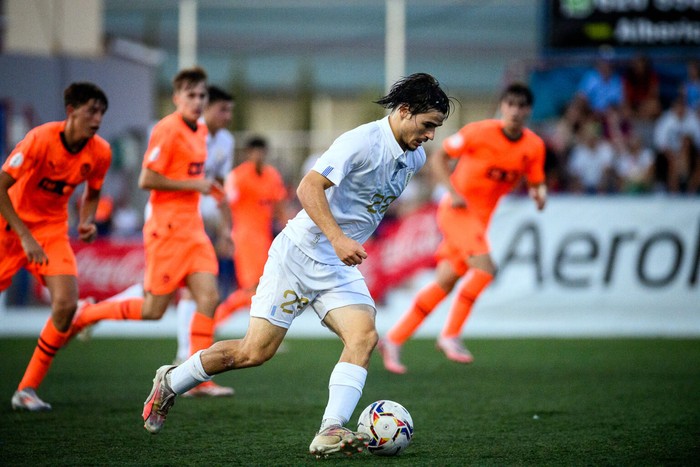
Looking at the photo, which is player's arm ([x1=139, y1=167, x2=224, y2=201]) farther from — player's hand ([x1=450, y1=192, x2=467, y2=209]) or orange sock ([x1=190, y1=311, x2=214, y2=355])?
player's hand ([x1=450, y1=192, x2=467, y2=209])

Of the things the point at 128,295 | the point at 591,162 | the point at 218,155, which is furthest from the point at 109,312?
the point at 591,162

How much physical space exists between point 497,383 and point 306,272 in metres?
3.75

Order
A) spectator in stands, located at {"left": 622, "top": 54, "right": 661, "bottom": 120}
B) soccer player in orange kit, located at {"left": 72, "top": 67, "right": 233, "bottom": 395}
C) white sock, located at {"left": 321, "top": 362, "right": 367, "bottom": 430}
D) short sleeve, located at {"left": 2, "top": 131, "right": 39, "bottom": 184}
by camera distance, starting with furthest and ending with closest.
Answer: spectator in stands, located at {"left": 622, "top": 54, "right": 661, "bottom": 120} → soccer player in orange kit, located at {"left": 72, "top": 67, "right": 233, "bottom": 395} → short sleeve, located at {"left": 2, "top": 131, "right": 39, "bottom": 184} → white sock, located at {"left": 321, "top": 362, "right": 367, "bottom": 430}

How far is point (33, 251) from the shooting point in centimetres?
661

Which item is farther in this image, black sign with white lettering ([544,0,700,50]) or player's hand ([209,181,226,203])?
black sign with white lettering ([544,0,700,50])

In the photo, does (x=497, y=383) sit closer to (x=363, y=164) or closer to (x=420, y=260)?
(x=363, y=164)

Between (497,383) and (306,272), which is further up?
(306,272)

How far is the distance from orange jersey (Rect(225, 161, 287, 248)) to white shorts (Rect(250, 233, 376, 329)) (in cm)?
729

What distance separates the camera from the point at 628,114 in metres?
16.4

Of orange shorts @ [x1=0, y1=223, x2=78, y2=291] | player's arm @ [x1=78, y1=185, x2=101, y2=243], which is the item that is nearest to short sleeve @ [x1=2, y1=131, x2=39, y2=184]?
orange shorts @ [x1=0, y1=223, x2=78, y2=291]

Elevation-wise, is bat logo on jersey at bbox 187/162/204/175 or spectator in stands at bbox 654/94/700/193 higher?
bat logo on jersey at bbox 187/162/204/175

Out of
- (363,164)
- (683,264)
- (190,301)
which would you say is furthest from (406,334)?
(683,264)

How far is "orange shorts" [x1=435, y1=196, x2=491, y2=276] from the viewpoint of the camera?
29.8 ft

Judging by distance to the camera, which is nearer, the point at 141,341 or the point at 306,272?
the point at 306,272
